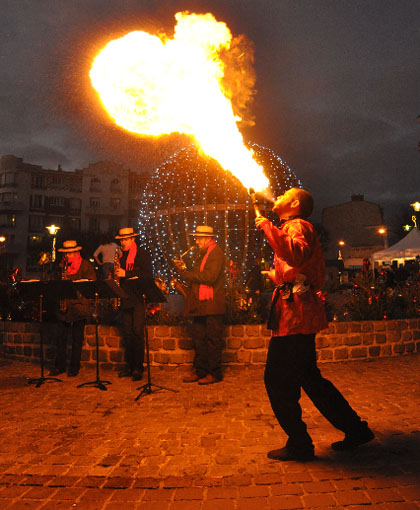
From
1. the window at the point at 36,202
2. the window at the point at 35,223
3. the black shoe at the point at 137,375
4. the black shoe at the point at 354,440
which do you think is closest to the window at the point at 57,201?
the window at the point at 36,202

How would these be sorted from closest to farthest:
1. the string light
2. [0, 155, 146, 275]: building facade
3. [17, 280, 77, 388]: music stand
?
1. [17, 280, 77, 388]: music stand
2. the string light
3. [0, 155, 146, 275]: building facade

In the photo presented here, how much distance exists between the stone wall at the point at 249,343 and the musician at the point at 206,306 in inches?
34.9

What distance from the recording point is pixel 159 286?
5.36m

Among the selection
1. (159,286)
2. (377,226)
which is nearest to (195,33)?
(159,286)

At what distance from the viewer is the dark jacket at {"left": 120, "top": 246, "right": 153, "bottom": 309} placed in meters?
5.29

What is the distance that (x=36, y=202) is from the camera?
54.0 metres

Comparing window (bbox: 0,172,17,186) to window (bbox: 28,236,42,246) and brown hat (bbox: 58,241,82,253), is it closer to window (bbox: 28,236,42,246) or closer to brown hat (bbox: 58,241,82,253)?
window (bbox: 28,236,42,246)

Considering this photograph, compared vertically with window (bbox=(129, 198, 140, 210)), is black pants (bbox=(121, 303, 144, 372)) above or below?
below

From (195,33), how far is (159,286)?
3.64 m

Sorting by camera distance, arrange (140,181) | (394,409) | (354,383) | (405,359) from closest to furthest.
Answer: (394,409) < (354,383) < (405,359) < (140,181)

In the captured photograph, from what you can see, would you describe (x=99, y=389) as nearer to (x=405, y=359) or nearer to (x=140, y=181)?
(x=405, y=359)

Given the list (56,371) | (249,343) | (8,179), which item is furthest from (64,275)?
(8,179)

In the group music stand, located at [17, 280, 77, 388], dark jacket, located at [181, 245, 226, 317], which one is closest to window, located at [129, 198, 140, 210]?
music stand, located at [17, 280, 77, 388]

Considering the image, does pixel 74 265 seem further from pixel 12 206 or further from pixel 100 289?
pixel 12 206
